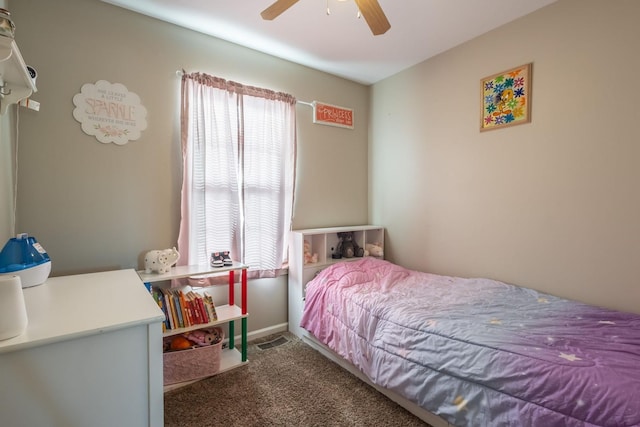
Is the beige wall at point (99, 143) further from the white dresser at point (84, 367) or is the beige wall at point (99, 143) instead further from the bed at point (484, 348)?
the bed at point (484, 348)

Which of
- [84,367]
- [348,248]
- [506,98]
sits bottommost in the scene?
[84,367]

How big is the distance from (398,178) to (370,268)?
1.06 m

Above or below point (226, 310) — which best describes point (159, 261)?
above

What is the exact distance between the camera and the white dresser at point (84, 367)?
90 centimetres

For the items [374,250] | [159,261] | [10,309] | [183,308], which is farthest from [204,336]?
[374,250]

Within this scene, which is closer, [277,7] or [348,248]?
[277,7]

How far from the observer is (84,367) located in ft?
3.26

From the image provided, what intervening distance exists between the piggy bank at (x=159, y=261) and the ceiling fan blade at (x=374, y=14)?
194 cm

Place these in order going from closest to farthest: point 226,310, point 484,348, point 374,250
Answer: point 484,348 < point 226,310 < point 374,250

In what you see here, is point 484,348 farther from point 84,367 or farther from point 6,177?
point 6,177

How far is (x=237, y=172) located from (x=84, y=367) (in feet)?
5.82

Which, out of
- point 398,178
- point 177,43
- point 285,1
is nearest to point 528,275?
point 398,178

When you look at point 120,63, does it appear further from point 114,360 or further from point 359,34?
point 114,360

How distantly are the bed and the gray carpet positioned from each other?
0.45 feet
